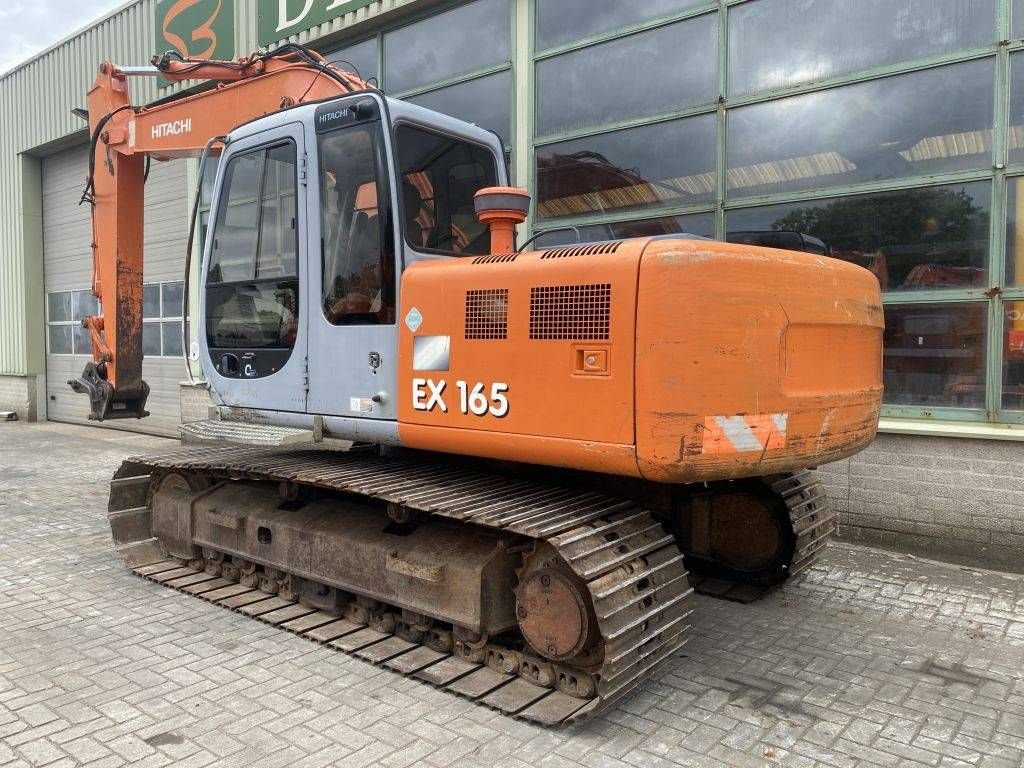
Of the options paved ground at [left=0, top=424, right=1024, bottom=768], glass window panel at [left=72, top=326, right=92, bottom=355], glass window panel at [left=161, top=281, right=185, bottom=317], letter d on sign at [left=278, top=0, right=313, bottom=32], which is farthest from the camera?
glass window panel at [left=72, top=326, right=92, bottom=355]

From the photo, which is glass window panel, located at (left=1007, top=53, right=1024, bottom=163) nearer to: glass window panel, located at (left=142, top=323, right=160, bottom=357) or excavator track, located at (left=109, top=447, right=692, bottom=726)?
excavator track, located at (left=109, top=447, right=692, bottom=726)

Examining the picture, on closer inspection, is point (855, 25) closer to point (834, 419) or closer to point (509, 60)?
point (509, 60)

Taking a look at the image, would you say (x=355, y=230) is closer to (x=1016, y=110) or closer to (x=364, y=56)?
(x=1016, y=110)

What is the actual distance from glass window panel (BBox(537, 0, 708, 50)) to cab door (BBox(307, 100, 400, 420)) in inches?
171

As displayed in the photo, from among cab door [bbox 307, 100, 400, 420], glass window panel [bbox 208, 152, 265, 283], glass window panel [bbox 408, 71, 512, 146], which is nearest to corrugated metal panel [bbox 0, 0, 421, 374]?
glass window panel [bbox 408, 71, 512, 146]

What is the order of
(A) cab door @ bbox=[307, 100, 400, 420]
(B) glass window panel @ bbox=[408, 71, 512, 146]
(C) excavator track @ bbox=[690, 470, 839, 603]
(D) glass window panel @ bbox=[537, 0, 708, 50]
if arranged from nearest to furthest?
1. (A) cab door @ bbox=[307, 100, 400, 420]
2. (C) excavator track @ bbox=[690, 470, 839, 603]
3. (D) glass window panel @ bbox=[537, 0, 708, 50]
4. (B) glass window panel @ bbox=[408, 71, 512, 146]

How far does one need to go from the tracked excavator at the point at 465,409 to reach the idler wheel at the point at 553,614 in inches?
0.6

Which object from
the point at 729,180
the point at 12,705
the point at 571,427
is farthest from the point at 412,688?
the point at 729,180

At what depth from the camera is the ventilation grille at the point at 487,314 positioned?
12.0ft

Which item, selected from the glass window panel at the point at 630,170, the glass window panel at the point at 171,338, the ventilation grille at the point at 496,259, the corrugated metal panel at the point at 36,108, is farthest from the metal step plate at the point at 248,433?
the glass window panel at the point at 171,338

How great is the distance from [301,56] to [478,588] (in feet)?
12.2

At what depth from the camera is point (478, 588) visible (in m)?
3.77

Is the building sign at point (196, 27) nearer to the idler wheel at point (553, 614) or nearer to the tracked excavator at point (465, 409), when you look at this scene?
the tracked excavator at point (465, 409)

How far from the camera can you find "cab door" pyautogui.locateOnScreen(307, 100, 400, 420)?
4145 mm
